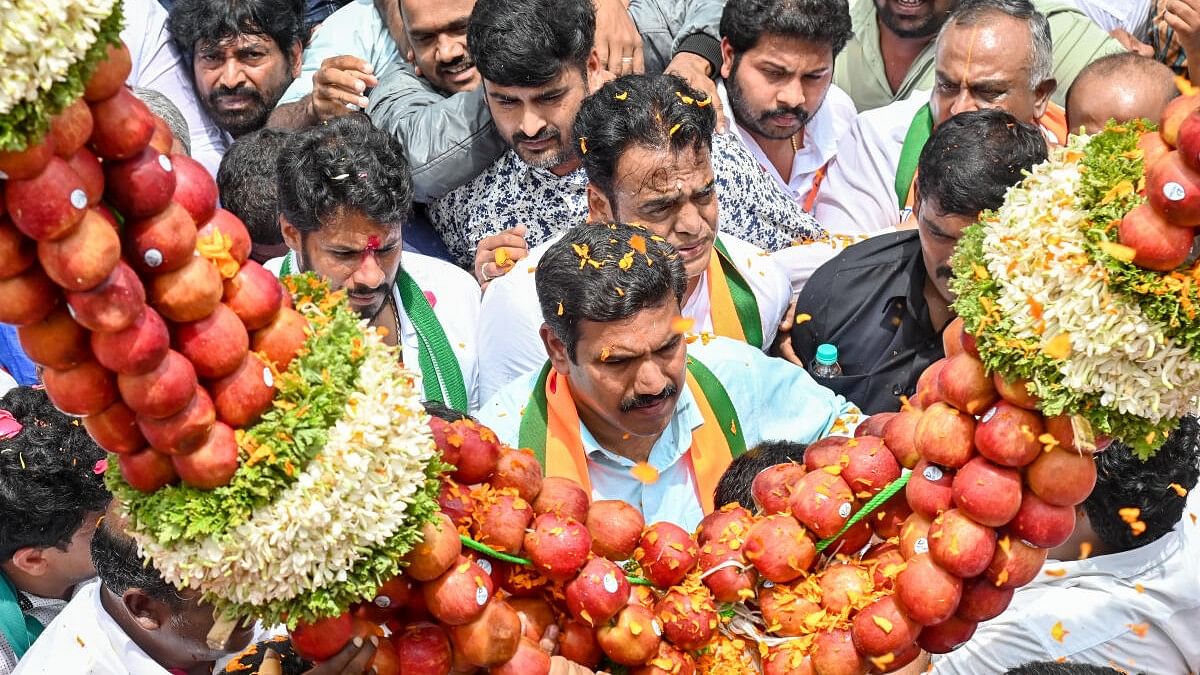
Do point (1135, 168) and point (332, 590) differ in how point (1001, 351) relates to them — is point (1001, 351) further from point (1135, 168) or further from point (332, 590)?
point (332, 590)

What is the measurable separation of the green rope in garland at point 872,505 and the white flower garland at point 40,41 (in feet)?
7.56

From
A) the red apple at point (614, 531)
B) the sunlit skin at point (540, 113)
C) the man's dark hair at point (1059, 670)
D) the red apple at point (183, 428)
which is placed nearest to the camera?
the red apple at point (183, 428)

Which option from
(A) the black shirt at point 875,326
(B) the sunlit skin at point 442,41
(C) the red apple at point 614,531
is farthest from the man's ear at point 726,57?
(C) the red apple at point 614,531

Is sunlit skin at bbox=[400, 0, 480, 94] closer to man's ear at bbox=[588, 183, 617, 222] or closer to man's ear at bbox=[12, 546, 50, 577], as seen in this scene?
man's ear at bbox=[588, 183, 617, 222]

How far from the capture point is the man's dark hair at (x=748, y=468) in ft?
14.2

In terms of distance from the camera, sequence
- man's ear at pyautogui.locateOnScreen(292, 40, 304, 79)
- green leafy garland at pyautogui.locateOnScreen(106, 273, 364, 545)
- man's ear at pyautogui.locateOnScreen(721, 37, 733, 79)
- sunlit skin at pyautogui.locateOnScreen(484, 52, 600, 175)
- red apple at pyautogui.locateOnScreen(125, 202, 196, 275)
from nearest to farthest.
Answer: red apple at pyautogui.locateOnScreen(125, 202, 196, 275), green leafy garland at pyautogui.locateOnScreen(106, 273, 364, 545), sunlit skin at pyautogui.locateOnScreen(484, 52, 600, 175), man's ear at pyautogui.locateOnScreen(721, 37, 733, 79), man's ear at pyautogui.locateOnScreen(292, 40, 304, 79)

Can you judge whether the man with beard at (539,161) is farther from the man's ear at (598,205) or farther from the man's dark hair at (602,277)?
the man's dark hair at (602,277)

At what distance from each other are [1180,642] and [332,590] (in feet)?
9.05

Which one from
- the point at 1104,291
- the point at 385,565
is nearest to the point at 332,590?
the point at 385,565

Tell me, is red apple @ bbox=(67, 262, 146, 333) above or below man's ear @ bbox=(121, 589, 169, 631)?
above

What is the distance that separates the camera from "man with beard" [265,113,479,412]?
5.00m

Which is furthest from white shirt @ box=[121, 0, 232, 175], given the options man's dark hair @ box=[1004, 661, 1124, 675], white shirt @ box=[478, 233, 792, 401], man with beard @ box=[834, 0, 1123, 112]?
man's dark hair @ box=[1004, 661, 1124, 675]

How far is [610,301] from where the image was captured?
4469mm

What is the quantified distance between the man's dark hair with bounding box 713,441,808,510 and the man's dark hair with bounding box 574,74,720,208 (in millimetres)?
1325
